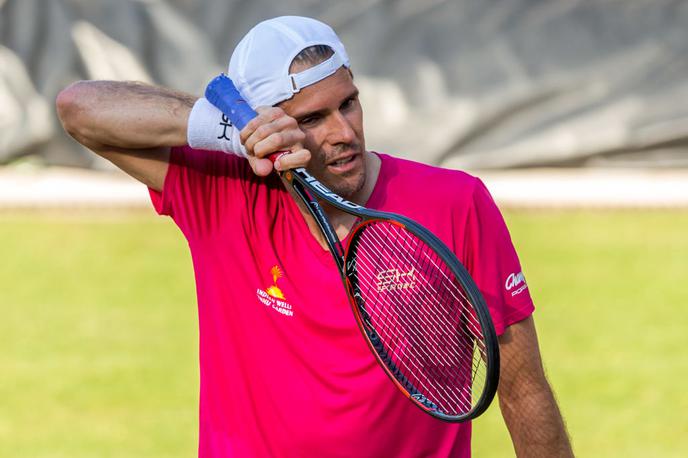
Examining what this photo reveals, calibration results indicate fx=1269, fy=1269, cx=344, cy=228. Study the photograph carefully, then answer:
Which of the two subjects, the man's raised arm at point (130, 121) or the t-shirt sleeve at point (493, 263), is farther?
the man's raised arm at point (130, 121)

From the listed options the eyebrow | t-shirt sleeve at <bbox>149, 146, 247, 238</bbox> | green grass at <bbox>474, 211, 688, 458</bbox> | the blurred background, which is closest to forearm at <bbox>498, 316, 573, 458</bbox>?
the eyebrow

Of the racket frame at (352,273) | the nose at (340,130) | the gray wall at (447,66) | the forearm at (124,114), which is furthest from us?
the gray wall at (447,66)

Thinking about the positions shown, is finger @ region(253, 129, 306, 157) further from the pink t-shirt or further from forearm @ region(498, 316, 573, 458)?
forearm @ region(498, 316, 573, 458)

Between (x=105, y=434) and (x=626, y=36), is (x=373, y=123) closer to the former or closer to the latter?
(x=626, y=36)

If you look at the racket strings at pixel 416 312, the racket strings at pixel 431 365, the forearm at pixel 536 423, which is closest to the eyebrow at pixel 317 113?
the racket strings at pixel 416 312

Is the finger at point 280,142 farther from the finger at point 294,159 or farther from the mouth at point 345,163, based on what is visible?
the mouth at point 345,163

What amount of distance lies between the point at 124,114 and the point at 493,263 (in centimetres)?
124

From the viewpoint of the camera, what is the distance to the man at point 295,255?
11.8ft

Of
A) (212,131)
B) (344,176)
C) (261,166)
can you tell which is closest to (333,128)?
(344,176)

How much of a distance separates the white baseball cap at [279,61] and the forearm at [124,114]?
23 cm

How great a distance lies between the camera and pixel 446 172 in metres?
3.67

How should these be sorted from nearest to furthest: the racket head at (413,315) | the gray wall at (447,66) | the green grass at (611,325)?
the racket head at (413,315) → the green grass at (611,325) → the gray wall at (447,66)

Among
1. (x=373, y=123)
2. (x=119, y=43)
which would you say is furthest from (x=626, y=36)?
(x=119, y=43)

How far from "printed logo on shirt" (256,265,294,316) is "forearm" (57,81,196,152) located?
0.49 meters
